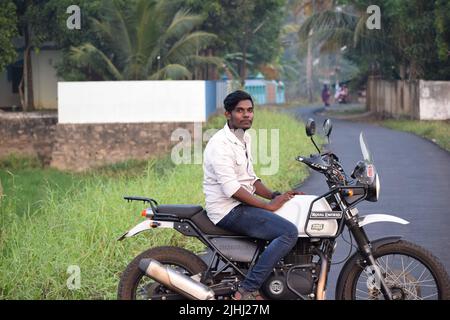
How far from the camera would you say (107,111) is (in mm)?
29281

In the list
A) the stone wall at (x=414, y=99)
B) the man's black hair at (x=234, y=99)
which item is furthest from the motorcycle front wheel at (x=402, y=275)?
the stone wall at (x=414, y=99)

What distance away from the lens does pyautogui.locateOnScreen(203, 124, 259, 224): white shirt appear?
6566 millimetres

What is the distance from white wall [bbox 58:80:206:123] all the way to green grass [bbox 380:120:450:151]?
637 cm

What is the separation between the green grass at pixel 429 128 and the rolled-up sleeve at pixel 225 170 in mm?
15969

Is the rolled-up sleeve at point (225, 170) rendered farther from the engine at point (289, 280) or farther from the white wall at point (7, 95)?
the white wall at point (7, 95)

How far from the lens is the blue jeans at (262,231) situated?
20.9 feet

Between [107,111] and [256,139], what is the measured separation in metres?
8.07

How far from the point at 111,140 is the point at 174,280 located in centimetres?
2299

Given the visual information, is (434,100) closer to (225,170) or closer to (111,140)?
(111,140)
